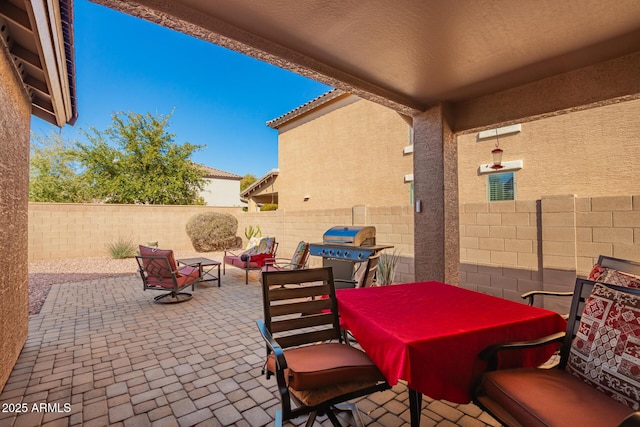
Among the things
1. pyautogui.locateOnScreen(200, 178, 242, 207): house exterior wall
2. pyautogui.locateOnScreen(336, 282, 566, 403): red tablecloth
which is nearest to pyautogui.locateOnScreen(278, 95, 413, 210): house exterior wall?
pyautogui.locateOnScreen(336, 282, 566, 403): red tablecloth

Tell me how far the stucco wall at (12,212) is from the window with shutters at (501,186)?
8.11m

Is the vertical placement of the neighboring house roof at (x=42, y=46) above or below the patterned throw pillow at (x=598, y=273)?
above

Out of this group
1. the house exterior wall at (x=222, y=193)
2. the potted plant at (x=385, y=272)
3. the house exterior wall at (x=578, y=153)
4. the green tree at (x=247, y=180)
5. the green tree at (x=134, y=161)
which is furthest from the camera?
the green tree at (x=247, y=180)

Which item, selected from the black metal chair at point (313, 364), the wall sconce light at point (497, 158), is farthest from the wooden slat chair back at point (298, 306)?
the wall sconce light at point (497, 158)

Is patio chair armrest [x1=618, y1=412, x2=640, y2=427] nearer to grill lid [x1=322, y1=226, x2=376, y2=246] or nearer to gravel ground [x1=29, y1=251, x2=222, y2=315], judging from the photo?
grill lid [x1=322, y1=226, x2=376, y2=246]

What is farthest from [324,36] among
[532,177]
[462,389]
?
[532,177]

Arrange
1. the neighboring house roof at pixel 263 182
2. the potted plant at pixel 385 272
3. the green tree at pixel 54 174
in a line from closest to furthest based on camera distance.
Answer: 1. the potted plant at pixel 385 272
2. the neighboring house roof at pixel 263 182
3. the green tree at pixel 54 174

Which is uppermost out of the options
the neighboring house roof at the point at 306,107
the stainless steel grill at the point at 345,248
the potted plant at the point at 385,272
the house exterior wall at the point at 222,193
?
the neighboring house roof at the point at 306,107

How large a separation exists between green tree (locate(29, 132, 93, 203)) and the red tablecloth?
16.1 meters

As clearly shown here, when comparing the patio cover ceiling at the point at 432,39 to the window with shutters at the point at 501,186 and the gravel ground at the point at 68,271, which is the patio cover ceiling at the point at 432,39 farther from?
the gravel ground at the point at 68,271

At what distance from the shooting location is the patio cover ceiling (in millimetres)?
2207

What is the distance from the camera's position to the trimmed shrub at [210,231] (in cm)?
1160

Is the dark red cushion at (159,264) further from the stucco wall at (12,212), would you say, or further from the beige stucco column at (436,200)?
the beige stucco column at (436,200)

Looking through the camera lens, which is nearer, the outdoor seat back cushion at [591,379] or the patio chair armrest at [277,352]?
the outdoor seat back cushion at [591,379]
